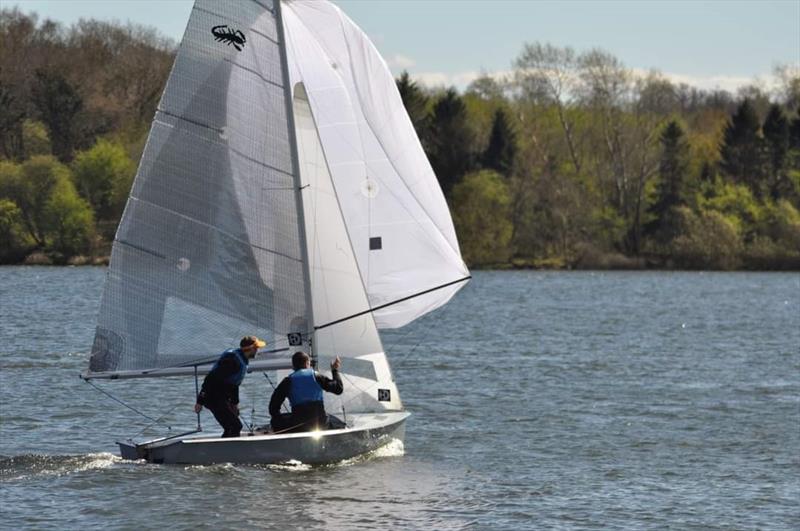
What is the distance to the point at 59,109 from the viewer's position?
9225cm

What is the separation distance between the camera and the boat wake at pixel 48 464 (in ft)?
64.7

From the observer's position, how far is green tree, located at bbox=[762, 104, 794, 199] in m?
100

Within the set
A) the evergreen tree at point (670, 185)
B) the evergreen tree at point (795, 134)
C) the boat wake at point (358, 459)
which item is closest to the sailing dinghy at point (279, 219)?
the boat wake at point (358, 459)

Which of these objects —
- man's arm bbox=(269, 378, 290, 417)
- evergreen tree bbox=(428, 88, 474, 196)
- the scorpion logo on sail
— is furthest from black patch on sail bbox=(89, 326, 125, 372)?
evergreen tree bbox=(428, 88, 474, 196)

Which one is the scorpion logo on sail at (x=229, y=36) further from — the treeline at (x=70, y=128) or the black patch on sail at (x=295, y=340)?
the treeline at (x=70, y=128)

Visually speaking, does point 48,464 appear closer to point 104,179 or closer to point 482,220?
point 104,179

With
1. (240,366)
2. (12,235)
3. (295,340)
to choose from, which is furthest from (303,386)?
(12,235)

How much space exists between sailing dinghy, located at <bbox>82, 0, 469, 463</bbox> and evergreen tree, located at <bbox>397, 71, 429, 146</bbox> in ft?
246

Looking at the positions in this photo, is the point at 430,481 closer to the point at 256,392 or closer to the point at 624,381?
the point at 256,392

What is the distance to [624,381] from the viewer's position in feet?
113

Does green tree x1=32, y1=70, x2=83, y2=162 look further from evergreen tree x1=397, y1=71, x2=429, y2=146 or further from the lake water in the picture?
the lake water

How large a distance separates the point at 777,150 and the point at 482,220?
21.4 metres

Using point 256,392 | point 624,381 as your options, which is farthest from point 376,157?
point 624,381

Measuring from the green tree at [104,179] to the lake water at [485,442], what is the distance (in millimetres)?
37261
